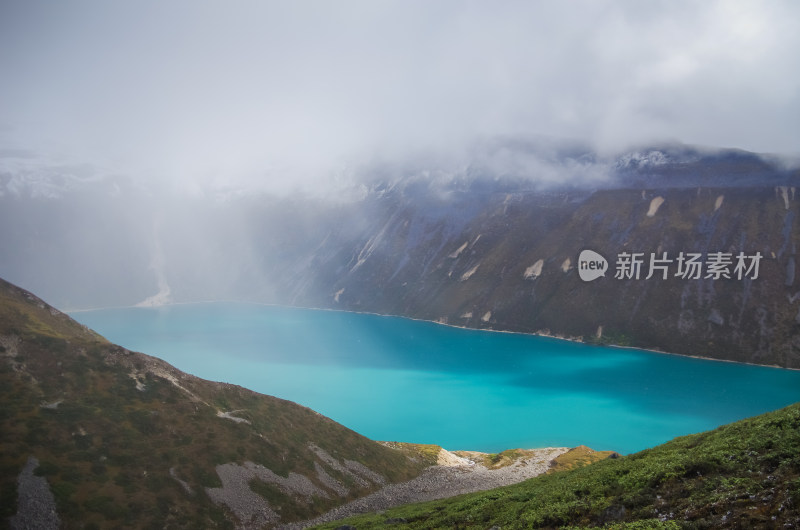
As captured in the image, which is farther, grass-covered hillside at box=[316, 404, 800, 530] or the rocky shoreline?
the rocky shoreline

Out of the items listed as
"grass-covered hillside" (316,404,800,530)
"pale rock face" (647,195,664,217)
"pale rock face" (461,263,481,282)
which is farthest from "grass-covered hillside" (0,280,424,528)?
"pale rock face" (647,195,664,217)

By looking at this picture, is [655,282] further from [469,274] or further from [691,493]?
[691,493]

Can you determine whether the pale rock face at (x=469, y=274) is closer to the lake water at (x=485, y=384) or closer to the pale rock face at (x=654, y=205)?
the lake water at (x=485, y=384)

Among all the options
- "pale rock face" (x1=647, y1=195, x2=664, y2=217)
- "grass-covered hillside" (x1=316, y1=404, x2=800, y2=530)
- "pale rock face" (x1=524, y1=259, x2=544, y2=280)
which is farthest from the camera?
"pale rock face" (x1=524, y1=259, x2=544, y2=280)

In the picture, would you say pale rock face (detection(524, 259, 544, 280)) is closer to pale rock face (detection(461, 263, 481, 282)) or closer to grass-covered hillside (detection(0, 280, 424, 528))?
pale rock face (detection(461, 263, 481, 282))

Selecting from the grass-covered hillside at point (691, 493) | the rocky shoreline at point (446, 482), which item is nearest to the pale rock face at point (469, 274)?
the rocky shoreline at point (446, 482)

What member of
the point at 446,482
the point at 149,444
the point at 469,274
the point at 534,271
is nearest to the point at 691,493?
the point at 446,482
